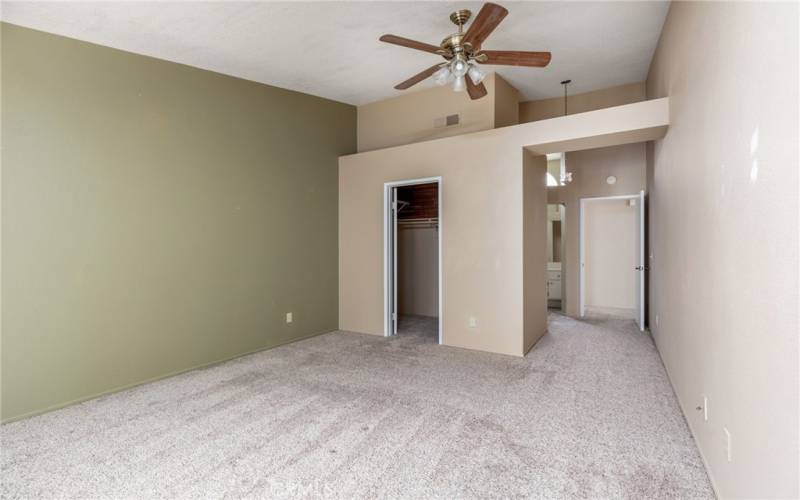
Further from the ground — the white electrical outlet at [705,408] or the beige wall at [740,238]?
the beige wall at [740,238]

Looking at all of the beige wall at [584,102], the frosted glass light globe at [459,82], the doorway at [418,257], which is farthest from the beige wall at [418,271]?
the frosted glass light globe at [459,82]

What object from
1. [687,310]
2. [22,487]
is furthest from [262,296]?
[687,310]

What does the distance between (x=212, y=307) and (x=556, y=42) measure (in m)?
4.35

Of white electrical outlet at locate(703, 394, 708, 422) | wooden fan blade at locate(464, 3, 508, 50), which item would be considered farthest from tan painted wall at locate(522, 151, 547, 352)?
white electrical outlet at locate(703, 394, 708, 422)

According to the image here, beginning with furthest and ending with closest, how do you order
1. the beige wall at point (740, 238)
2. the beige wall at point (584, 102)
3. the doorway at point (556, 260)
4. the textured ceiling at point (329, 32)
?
1. the doorway at point (556, 260)
2. the beige wall at point (584, 102)
3. the textured ceiling at point (329, 32)
4. the beige wall at point (740, 238)

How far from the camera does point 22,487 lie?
206cm

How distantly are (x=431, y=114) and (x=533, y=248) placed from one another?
2134 mm

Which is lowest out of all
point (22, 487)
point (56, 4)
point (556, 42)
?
point (22, 487)

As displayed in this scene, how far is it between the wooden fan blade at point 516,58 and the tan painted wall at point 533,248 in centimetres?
131

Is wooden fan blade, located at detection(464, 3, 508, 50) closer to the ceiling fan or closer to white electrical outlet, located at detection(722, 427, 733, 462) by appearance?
the ceiling fan

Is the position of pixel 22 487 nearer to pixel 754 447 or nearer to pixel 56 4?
pixel 56 4

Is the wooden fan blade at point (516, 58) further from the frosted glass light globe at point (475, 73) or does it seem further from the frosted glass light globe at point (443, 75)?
the frosted glass light globe at point (443, 75)

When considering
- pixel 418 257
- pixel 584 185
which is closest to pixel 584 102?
pixel 584 185

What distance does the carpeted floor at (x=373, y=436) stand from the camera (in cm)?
205
